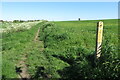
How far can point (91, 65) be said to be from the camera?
695 cm

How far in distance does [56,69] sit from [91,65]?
158 cm

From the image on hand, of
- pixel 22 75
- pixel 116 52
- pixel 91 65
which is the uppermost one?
pixel 116 52

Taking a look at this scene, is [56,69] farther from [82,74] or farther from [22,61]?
[22,61]

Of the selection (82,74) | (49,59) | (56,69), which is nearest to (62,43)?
(49,59)

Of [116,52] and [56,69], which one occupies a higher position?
[116,52]

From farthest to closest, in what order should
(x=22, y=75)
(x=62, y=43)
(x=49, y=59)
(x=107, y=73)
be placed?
(x=62, y=43), (x=49, y=59), (x=22, y=75), (x=107, y=73)

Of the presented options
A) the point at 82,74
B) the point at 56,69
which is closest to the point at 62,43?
the point at 56,69

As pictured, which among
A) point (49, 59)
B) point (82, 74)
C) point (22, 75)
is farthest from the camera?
point (49, 59)

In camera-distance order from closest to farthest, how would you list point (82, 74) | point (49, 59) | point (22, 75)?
1. point (82, 74)
2. point (22, 75)
3. point (49, 59)

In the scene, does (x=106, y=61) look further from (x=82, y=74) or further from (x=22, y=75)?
(x=22, y=75)

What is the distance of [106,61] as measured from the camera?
655 cm

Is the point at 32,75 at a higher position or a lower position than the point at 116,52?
lower

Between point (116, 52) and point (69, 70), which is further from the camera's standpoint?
point (69, 70)

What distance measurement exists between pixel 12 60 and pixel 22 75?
2219 mm
